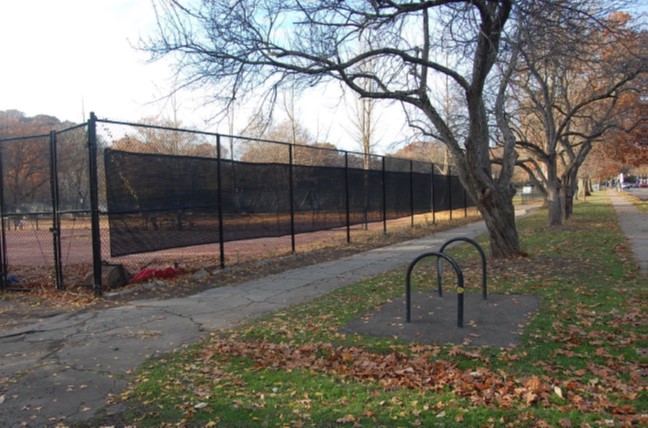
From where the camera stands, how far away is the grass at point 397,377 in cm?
364

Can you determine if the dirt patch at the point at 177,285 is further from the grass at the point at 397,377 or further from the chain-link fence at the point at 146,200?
the grass at the point at 397,377

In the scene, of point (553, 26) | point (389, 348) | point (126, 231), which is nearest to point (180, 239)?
point (126, 231)

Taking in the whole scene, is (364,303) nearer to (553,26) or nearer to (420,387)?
(420,387)

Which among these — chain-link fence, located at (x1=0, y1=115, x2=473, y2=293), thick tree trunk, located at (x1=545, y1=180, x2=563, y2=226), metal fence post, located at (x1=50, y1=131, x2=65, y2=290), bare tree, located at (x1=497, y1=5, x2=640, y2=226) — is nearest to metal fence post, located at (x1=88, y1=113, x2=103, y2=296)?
chain-link fence, located at (x1=0, y1=115, x2=473, y2=293)

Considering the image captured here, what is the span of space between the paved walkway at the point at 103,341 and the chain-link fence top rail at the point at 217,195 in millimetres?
1558

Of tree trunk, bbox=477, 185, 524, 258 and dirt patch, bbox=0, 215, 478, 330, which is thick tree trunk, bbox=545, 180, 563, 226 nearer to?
dirt patch, bbox=0, 215, 478, 330

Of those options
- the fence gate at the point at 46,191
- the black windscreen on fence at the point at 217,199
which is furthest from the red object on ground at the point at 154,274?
the fence gate at the point at 46,191

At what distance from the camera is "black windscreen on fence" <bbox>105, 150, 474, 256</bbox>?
8.66 metres

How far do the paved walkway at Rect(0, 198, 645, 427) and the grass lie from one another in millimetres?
360

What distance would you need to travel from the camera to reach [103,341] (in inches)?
231

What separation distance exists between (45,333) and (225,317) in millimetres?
2236

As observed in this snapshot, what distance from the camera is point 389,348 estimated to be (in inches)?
201

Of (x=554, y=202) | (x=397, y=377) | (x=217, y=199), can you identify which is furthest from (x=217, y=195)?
(x=554, y=202)

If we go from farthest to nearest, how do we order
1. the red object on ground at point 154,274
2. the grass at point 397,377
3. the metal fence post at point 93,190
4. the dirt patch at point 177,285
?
the red object on ground at point 154,274 < the metal fence post at point 93,190 < the dirt patch at point 177,285 < the grass at point 397,377
